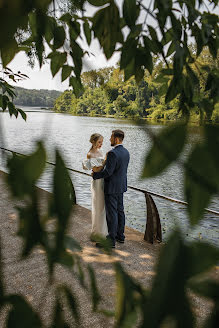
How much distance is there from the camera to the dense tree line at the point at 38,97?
1.66 ft

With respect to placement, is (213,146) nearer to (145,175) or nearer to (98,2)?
(145,175)

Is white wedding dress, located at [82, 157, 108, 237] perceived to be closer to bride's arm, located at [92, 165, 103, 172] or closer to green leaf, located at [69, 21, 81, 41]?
bride's arm, located at [92, 165, 103, 172]

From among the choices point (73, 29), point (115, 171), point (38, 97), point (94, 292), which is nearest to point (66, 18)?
point (73, 29)

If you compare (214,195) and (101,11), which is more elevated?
(101,11)

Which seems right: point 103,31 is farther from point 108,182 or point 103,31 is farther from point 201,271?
point 108,182

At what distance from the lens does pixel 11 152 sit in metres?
0.35

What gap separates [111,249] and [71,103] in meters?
0.26

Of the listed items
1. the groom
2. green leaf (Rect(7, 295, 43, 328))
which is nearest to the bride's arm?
the groom

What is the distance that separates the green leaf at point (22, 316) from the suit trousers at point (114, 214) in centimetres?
480

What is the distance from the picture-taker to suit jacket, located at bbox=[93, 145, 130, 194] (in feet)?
16.1

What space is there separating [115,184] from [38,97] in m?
4.67

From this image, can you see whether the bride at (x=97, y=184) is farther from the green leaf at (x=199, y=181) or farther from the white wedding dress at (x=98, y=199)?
the green leaf at (x=199, y=181)

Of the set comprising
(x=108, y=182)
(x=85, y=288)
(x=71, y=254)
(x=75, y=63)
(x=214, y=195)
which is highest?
(x=75, y=63)

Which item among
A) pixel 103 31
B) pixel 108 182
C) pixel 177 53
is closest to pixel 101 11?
pixel 103 31
